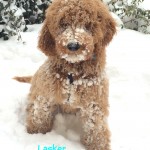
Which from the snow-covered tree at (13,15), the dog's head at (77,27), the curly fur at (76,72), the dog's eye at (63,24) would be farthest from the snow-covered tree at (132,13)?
the dog's eye at (63,24)

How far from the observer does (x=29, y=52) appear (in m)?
5.02

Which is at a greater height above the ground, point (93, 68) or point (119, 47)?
point (93, 68)

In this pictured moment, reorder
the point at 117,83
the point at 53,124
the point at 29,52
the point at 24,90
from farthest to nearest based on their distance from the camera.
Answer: the point at 29,52 → the point at 117,83 → the point at 24,90 → the point at 53,124

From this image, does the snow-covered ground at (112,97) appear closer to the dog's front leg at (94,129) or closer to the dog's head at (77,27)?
the dog's front leg at (94,129)

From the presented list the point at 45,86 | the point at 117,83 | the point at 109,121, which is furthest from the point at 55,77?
the point at 117,83

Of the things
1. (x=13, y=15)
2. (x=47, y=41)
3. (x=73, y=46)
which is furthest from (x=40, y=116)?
(x=13, y=15)

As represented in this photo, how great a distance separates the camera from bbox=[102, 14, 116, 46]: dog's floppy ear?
322cm

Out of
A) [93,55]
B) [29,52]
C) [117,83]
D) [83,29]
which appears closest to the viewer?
[83,29]

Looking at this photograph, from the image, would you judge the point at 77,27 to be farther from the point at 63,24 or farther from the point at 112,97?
the point at 112,97

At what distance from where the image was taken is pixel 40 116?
142 inches

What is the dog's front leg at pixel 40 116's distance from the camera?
3546 millimetres

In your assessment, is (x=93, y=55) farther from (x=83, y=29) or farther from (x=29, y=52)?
(x=29, y=52)

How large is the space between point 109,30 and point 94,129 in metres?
0.86

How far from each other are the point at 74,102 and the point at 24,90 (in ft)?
2.82
